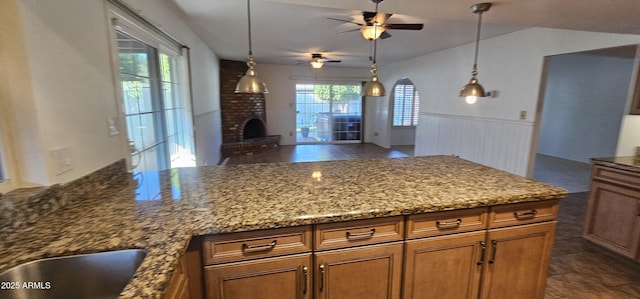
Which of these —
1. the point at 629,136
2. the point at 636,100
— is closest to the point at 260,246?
the point at 636,100

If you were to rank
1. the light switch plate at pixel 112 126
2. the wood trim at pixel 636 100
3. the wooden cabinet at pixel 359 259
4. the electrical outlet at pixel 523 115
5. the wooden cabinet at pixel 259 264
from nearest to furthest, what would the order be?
1. the wooden cabinet at pixel 259 264
2. the wooden cabinet at pixel 359 259
3. the light switch plate at pixel 112 126
4. the wood trim at pixel 636 100
5. the electrical outlet at pixel 523 115

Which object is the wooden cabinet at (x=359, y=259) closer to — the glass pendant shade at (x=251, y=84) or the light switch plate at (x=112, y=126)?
the glass pendant shade at (x=251, y=84)

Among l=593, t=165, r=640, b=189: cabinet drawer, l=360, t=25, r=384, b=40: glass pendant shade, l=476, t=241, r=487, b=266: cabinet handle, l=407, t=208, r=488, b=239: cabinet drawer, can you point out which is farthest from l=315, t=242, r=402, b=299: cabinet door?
l=593, t=165, r=640, b=189: cabinet drawer

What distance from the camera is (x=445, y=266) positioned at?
151 cm

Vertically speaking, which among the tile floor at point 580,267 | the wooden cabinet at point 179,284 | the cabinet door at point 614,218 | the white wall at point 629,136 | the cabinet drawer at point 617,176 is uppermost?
the white wall at point 629,136

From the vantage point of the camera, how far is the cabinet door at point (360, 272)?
4.40 feet

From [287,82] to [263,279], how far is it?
7326 millimetres

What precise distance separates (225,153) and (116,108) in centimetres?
494

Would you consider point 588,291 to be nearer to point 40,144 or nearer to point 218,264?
point 218,264

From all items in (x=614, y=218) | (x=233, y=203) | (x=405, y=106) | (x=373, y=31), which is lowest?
(x=614, y=218)

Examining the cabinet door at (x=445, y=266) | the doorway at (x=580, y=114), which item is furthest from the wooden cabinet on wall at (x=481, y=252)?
the doorway at (x=580, y=114)

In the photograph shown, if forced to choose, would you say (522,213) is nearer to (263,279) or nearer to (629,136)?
(263,279)

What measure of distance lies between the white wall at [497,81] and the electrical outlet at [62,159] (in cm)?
464

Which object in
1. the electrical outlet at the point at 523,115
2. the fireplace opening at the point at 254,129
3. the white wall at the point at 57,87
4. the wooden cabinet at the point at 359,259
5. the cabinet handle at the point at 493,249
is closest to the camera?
the white wall at the point at 57,87
